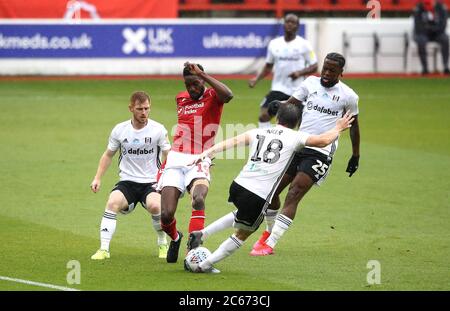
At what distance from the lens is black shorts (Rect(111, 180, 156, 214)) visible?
12344 millimetres

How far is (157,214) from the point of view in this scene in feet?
40.4

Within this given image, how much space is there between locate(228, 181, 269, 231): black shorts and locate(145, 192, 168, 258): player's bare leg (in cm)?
131

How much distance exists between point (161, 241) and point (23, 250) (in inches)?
66.2

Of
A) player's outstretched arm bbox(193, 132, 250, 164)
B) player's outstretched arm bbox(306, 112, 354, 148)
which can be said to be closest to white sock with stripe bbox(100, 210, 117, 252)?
player's outstretched arm bbox(193, 132, 250, 164)

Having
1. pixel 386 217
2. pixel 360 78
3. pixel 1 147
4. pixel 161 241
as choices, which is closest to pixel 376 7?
pixel 360 78

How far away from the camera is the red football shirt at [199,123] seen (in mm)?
12305

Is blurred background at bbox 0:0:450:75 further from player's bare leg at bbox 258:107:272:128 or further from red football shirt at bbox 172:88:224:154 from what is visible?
red football shirt at bbox 172:88:224:154

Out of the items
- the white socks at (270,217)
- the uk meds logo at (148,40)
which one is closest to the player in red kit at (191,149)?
the white socks at (270,217)

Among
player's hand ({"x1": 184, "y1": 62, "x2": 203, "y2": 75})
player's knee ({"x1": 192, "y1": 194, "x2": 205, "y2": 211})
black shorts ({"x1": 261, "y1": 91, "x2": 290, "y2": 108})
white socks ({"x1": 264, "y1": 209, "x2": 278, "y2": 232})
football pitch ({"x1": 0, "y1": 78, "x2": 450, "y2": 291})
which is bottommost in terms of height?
football pitch ({"x1": 0, "y1": 78, "x2": 450, "y2": 291})

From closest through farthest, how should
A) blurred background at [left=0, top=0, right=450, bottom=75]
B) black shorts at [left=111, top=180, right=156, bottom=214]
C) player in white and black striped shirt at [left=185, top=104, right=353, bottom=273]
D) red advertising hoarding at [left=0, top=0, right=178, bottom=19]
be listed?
player in white and black striped shirt at [left=185, top=104, right=353, bottom=273]
black shorts at [left=111, top=180, right=156, bottom=214]
blurred background at [left=0, top=0, right=450, bottom=75]
red advertising hoarding at [left=0, top=0, right=178, bottom=19]

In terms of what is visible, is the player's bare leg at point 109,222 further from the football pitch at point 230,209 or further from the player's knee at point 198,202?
the player's knee at point 198,202

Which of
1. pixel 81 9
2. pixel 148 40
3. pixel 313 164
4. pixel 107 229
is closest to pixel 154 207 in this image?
pixel 107 229

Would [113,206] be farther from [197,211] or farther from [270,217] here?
[270,217]

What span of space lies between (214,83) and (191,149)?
37.3 inches
